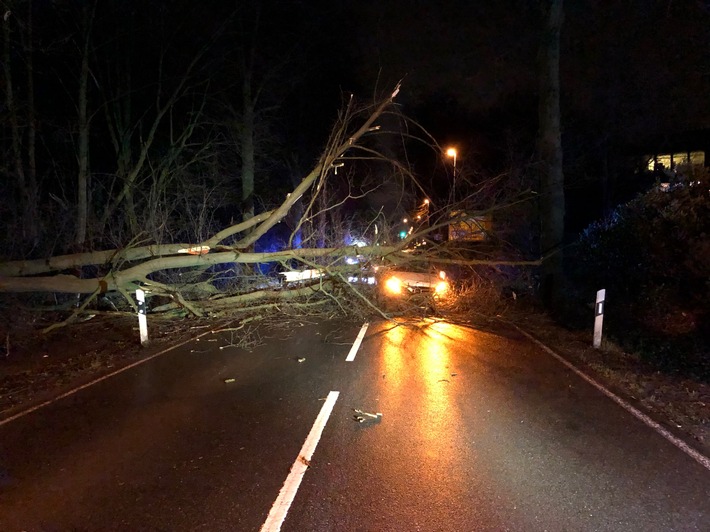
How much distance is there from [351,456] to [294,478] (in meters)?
0.58

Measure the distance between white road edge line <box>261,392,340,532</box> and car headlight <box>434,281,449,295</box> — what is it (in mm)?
7407

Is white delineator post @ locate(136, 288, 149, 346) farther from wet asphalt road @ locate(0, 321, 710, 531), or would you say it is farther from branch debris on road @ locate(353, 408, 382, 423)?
branch debris on road @ locate(353, 408, 382, 423)

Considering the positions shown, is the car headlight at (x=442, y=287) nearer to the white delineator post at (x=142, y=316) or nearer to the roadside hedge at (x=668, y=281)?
the roadside hedge at (x=668, y=281)

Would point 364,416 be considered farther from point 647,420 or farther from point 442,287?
point 442,287

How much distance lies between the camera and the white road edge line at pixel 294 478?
325cm

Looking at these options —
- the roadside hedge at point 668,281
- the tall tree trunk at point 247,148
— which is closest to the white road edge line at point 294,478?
the roadside hedge at point 668,281

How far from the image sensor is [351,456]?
4.17m

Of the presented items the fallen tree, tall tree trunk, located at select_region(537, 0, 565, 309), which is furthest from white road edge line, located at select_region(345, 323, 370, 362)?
tall tree trunk, located at select_region(537, 0, 565, 309)

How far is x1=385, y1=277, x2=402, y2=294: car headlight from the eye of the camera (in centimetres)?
1170

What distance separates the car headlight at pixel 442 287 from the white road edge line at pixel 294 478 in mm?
7407

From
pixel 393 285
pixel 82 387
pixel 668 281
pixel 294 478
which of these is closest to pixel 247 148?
pixel 393 285

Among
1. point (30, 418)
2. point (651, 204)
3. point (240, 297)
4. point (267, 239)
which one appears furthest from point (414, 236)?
point (267, 239)

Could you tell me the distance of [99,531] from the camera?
320cm

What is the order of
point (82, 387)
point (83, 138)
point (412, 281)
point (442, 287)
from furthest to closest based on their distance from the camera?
1. point (83, 138)
2. point (412, 281)
3. point (442, 287)
4. point (82, 387)
